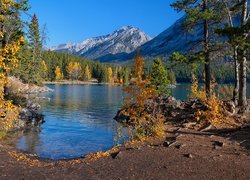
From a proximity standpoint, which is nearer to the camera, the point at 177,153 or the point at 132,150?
the point at 177,153

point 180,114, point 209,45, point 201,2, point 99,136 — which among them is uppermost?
point 201,2

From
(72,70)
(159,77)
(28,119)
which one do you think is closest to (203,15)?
(28,119)

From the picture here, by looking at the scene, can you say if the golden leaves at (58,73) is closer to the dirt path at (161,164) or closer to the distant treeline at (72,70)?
the distant treeline at (72,70)

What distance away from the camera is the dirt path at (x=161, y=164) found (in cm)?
1203

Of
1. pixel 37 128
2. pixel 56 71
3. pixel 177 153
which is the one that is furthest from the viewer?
pixel 56 71

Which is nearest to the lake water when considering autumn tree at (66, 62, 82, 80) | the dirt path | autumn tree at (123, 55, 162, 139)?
autumn tree at (123, 55, 162, 139)

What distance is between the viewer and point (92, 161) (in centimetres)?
1501

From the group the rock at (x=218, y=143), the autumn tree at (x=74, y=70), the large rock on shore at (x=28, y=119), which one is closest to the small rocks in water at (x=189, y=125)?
the rock at (x=218, y=143)

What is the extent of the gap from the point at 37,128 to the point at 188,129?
15549 mm

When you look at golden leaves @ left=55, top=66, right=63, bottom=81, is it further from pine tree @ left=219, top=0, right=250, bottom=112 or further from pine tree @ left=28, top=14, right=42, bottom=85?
pine tree @ left=219, top=0, right=250, bottom=112

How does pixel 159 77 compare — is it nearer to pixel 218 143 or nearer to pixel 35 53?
pixel 218 143

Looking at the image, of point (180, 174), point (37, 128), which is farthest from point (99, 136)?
point (180, 174)

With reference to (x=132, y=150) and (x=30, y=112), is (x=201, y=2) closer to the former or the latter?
(x=132, y=150)

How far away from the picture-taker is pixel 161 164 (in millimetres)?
13289
